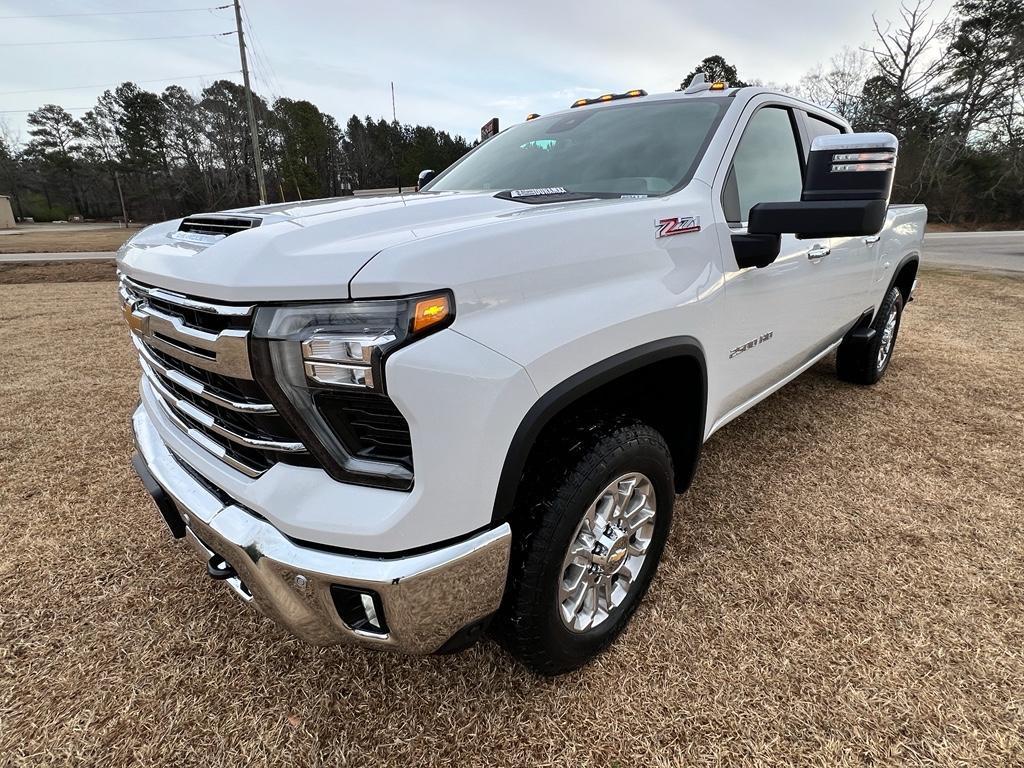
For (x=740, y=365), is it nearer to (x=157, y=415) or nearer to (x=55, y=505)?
(x=157, y=415)

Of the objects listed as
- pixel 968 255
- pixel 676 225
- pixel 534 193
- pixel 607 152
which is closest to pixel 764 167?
pixel 607 152

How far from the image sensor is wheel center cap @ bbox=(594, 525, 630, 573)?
71.5 inches

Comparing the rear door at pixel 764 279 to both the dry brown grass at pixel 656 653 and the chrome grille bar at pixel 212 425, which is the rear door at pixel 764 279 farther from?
the chrome grille bar at pixel 212 425

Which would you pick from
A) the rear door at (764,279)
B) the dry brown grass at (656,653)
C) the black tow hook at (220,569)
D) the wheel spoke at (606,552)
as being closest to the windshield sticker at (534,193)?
the rear door at (764,279)

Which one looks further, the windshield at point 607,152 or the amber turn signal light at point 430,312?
the windshield at point 607,152

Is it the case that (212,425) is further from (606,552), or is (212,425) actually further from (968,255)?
(968,255)

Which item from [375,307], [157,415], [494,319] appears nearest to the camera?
[375,307]

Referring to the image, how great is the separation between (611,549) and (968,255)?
19.4 metres

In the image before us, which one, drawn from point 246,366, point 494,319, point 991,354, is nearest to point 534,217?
point 494,319

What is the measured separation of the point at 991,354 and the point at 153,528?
715 centimetres

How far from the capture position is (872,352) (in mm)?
4258

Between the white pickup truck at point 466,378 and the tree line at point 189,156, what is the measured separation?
43.6 m

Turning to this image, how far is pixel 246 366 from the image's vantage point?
1246 mm

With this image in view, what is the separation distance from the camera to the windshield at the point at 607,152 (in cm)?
224
